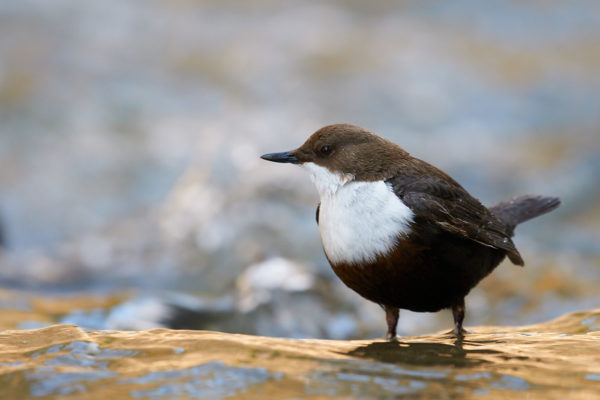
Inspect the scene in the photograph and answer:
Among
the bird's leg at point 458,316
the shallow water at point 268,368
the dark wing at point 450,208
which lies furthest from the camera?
the bird's leg at point 458,316

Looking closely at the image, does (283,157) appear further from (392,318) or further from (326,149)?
(392,318)

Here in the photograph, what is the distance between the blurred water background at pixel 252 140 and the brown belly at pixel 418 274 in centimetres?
183

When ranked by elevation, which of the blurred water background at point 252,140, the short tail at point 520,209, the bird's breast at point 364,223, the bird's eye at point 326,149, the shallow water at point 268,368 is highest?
the blurred water background at point 252,140

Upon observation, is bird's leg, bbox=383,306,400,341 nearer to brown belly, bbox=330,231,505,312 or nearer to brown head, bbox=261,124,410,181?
brown belly, bbox=330,231,505,312

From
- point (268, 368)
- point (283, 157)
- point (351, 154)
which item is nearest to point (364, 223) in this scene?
point (351, 154)

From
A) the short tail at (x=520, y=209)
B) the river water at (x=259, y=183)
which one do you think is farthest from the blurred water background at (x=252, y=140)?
the short tail at (x=520, y=209)

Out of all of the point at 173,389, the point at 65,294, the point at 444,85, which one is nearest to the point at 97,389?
the point at 173,389

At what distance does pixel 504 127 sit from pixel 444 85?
52.3 inches

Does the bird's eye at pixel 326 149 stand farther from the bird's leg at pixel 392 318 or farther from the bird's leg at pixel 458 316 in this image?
the bird's leg at pixel 458 316

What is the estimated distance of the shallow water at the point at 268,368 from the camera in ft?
7.83

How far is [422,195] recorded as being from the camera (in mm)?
3584

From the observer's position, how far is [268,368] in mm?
2543

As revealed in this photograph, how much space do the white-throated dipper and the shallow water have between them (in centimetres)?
46

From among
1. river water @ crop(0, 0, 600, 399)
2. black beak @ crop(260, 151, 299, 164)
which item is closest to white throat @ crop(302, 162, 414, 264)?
black beak @ crop(260, 151, 299, 164)
